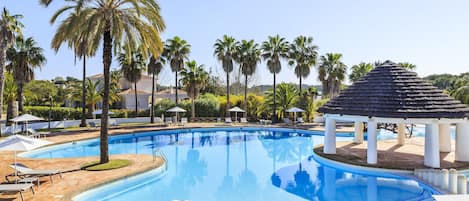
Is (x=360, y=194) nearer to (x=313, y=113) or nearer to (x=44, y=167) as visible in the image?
(x=44, y=167)

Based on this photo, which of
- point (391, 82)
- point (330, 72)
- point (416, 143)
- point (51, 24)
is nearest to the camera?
point (51, 24)

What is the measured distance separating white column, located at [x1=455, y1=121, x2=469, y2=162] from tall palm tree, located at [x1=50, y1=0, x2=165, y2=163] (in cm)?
1475

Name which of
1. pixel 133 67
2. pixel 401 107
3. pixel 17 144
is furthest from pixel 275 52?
A: pixel 17 144

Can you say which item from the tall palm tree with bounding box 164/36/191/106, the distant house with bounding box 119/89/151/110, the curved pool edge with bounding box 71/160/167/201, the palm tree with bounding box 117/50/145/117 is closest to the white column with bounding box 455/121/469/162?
the curved pool edge with bounding box 71/160/167/201

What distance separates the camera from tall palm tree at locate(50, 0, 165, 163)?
44.4 feet

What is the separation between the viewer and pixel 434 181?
1237 centimetres

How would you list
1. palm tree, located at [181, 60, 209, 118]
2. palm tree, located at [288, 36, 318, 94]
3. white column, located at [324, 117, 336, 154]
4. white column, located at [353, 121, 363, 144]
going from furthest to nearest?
palm tree, located at [181, 60, 209, 118], palm tree, located at [288, 36, 318, 94], white column, located at [353, 121, 363, 144], white column, located at [324, 117, 336, 154]

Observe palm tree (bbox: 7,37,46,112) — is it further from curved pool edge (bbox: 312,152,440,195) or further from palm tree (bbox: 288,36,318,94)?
curved pool edge (bbox: 312,152,440,195)

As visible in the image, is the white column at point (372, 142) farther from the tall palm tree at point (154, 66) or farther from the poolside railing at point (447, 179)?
the tall palm tree at point (154, 66)

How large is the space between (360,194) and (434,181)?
2.85 metres

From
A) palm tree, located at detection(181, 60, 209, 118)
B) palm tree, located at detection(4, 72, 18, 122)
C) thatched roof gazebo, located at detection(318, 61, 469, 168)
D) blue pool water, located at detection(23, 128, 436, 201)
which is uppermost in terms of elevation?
palm tree, located at detection(181, 60, 209, 118)

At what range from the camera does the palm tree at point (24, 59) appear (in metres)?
28.0

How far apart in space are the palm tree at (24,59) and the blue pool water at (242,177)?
10.5 meters

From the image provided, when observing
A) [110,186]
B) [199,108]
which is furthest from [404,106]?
[199,108]
